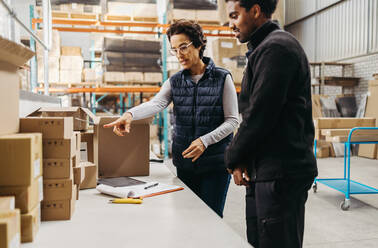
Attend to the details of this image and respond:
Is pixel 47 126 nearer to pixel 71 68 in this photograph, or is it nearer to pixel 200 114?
pixel 200 114

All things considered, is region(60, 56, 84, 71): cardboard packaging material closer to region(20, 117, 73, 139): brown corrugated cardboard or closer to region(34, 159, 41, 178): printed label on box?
region(20, 117, 73, 139): brown corrugated cardboard

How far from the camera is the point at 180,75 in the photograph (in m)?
1.77

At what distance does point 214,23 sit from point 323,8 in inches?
180

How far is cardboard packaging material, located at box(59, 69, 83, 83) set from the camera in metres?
5.81

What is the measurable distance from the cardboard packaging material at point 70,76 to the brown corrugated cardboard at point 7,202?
542cm

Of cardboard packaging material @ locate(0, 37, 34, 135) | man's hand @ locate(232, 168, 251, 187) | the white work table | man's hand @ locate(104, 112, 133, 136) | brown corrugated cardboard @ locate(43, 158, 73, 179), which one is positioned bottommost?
the white work table

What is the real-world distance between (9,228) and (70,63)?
5673 mm

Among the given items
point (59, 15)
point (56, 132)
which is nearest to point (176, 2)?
point (59, 15)

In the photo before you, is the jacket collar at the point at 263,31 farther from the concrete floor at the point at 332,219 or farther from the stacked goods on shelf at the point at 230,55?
the stacked goods on shelf at the point at 230,55

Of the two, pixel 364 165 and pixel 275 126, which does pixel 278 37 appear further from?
pixel 364 165

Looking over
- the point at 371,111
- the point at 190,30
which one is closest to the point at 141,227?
the point at 190,30

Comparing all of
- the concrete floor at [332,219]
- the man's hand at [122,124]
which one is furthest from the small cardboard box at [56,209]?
the concrete floor at [332,219]

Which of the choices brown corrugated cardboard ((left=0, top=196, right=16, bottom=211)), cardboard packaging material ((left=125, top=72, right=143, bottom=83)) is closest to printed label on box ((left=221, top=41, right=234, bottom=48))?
cardboard packaging material ((left=125, top=72, right=143, bottom=83))

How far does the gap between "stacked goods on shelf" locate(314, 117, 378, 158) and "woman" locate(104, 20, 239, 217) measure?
261 centimetres
